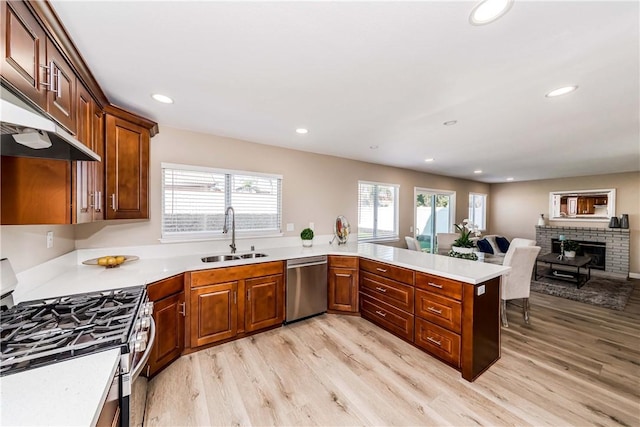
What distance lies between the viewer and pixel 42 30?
3.80 ft

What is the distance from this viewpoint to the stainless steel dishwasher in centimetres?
295

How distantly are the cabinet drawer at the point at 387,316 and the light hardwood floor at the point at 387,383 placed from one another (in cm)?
13

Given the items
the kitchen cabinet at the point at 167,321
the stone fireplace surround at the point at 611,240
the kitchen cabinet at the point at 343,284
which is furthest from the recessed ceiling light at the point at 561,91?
the stone fireplace surround at the point at 611,240

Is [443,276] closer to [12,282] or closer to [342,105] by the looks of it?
[342,105]

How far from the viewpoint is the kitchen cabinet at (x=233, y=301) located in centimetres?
238

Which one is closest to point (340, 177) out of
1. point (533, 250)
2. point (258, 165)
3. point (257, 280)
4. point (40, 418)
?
point (258, 165)

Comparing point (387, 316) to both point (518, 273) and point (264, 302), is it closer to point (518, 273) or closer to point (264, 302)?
point (264, 302)

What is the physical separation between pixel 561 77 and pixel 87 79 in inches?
130

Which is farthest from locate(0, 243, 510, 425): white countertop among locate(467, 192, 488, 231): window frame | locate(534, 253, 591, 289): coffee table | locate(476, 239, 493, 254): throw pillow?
locate(467, 192, 488, 231): window frame

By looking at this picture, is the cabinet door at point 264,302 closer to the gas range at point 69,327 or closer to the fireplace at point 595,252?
the gas range at point 69,327

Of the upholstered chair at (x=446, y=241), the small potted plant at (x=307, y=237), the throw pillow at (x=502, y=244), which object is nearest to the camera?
the small potted plant at (x=307, y=237)

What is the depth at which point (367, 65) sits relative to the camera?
5.34ft

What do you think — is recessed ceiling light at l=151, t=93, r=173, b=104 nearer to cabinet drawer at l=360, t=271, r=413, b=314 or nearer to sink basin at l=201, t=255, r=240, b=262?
sink basin at l=201, t=255, r=240, b=262

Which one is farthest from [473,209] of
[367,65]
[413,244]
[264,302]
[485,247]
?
[367,65]
